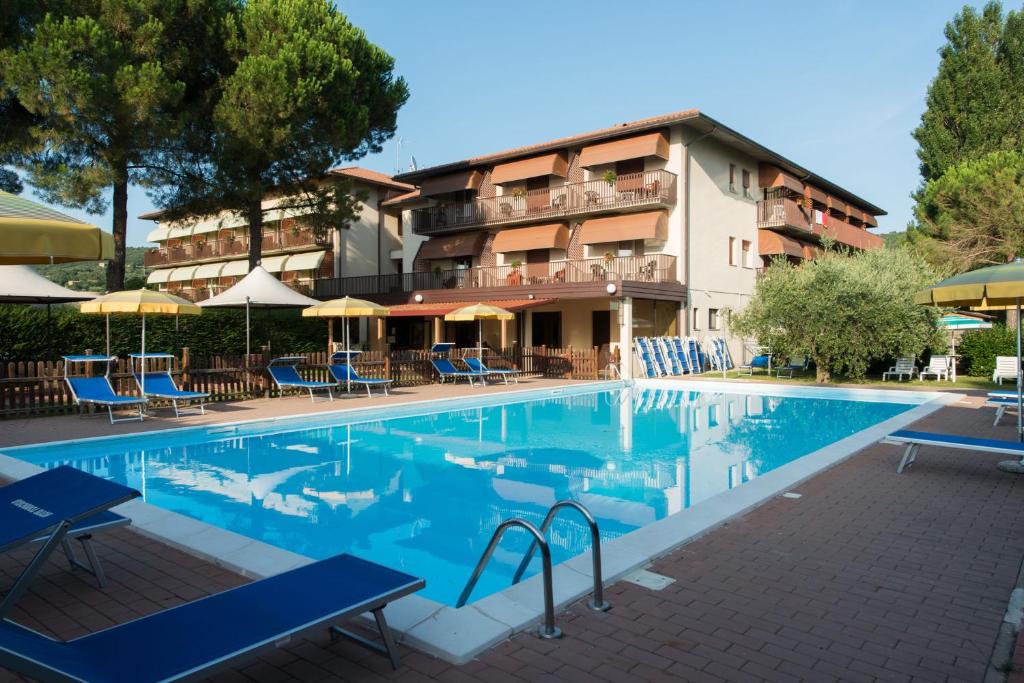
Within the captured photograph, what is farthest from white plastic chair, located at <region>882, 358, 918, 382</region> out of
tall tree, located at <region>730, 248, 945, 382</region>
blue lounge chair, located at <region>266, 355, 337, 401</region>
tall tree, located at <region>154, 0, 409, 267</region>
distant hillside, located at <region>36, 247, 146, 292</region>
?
distant hillside, located at <region>36, 247, 146, 292</region>

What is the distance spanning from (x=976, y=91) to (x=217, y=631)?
121 feet

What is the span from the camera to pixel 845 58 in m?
14.9

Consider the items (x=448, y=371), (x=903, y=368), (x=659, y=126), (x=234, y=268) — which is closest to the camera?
(x=448, y=371)

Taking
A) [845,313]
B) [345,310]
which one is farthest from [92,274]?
[845,313]

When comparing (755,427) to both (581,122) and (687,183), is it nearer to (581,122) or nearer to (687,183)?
(687,183)

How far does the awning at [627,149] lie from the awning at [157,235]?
33.9 m

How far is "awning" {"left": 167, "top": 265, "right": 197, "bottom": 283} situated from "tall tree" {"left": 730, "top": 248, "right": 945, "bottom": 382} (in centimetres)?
3486

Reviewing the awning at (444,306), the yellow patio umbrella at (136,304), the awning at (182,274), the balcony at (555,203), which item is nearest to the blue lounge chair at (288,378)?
the yellow patio umbrella at (136,304)

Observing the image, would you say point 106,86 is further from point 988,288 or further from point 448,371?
point 988,288

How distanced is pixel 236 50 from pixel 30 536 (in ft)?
68.8

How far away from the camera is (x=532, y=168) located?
90.7 feet

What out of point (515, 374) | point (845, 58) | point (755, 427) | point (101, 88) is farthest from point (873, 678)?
point (101, 88)

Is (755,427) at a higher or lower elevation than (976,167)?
lower

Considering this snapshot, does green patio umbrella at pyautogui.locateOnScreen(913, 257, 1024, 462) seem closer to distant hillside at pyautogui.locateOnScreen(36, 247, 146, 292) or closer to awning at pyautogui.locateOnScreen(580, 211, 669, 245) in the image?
awning at pyautogui.locateOnScreen(580, 211, 669, 245)
